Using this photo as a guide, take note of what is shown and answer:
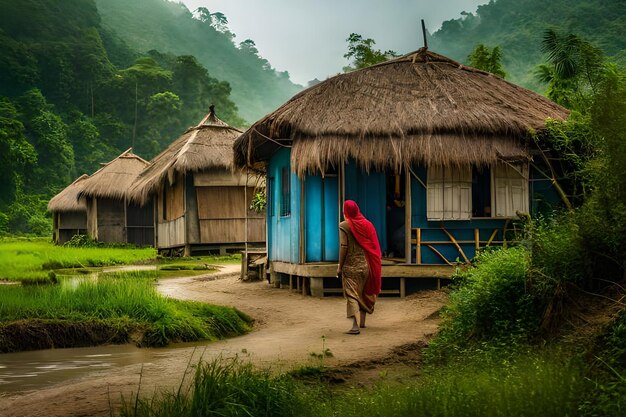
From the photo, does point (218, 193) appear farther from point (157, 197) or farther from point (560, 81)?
point (560, 81)

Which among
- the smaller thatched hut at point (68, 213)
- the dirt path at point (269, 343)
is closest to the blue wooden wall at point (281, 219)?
the dirt path at point (269, 343)

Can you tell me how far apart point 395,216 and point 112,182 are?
18.2m

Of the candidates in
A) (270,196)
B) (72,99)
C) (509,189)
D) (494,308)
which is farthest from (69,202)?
(494,308)

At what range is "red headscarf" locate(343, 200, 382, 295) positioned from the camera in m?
8.42

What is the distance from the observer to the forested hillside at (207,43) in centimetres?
7806

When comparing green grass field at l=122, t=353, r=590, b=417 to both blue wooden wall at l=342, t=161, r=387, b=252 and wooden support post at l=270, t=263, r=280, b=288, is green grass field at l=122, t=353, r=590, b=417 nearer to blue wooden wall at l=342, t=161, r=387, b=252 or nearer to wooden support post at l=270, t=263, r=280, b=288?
blue wooden wall at l=342, t=161, r=387, b=252

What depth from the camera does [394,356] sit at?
6527 millimetres

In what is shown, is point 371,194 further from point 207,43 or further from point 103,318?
point 207,43

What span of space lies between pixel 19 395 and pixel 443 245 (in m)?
7.85

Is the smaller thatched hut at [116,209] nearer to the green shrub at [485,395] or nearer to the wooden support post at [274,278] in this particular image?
the wooden support post at [274,278]

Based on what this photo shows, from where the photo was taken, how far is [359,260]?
8422mm

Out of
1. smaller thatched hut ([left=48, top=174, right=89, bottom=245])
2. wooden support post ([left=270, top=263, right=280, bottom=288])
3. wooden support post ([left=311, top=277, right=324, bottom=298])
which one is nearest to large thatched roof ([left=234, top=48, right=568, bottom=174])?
wooden support post ([left=311, top=277, right=324, bottom=298])

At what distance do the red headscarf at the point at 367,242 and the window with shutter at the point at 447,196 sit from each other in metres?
3.51

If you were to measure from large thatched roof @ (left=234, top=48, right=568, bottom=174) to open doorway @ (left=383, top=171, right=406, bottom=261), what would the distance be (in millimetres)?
1007
